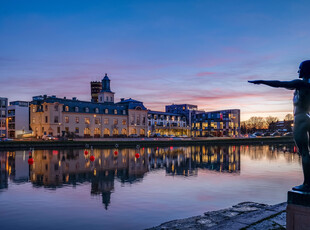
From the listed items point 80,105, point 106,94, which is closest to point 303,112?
point 80,105

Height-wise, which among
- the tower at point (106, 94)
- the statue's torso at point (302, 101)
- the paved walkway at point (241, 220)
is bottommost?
the paved walkway at point (241, 220)

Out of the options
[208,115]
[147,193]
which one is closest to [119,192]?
[147,193]

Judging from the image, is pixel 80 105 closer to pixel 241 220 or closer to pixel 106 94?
pixel 106 94

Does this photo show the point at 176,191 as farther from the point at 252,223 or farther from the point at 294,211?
the point at 294,211

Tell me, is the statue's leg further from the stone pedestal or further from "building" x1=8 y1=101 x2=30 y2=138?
"building" x1=8 y1=101 x2=30 y2=138

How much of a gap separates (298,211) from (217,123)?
572 ft

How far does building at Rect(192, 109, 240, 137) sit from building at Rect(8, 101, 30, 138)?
97047mm

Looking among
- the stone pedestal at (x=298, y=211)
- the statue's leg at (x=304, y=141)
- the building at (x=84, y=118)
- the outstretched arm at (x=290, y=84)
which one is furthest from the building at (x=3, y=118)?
the statue's leg at (x=304, y=141)

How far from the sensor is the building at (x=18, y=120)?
110806mm

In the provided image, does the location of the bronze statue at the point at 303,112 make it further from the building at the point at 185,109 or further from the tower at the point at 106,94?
the building at the point at 185,109

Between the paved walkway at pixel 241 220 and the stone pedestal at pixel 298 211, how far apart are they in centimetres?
248

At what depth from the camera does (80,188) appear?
2416cm

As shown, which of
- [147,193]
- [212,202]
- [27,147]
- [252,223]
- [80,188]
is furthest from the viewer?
[27,147]

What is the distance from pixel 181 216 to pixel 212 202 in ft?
13.1
